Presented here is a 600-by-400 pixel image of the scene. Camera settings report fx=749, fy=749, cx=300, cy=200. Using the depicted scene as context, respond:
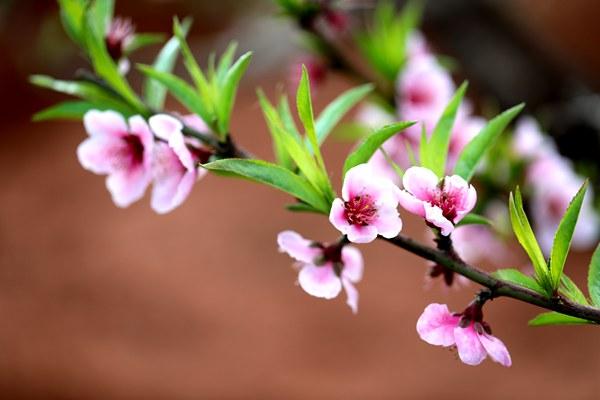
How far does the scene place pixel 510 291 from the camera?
355mm

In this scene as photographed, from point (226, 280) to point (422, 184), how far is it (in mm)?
1702

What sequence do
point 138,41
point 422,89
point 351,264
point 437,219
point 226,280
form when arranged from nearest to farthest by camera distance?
1. point 437,219
2. point 351,264
3. point 138,41
4. point 422,89
5. point 226,280

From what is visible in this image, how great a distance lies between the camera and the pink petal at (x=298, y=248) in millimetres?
406

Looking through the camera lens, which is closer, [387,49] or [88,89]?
[88,89]

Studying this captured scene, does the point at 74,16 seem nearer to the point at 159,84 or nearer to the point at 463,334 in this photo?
the point at 159,84

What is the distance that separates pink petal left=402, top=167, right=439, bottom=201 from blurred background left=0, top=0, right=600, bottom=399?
92cm

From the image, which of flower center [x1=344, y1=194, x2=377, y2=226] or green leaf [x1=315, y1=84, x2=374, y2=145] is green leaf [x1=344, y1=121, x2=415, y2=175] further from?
green leaf [x1=315, y1=84, x2=374, y2=145]

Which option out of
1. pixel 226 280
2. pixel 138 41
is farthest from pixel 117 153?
pixel 226 280

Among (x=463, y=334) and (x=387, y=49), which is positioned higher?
(x=387, y=49)

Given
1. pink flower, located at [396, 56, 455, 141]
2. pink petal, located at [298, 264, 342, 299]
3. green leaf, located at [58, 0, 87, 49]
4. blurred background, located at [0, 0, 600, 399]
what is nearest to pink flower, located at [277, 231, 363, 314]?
pink petal, located at [298, 264, 342, 299]

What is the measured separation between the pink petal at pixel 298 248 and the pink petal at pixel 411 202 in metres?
0.08

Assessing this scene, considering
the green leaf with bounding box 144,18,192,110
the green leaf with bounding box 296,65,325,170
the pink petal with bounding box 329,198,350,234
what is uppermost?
the green leaf with bounding box 144,18,192,110

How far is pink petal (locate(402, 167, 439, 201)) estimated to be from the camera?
36 centimetres

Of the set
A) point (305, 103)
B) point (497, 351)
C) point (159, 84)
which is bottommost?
point (497, 351)
